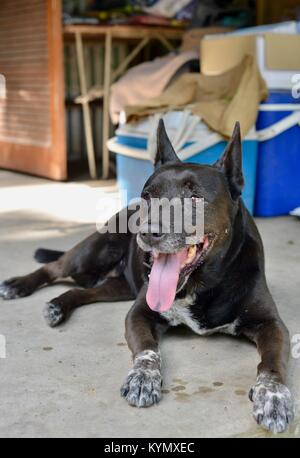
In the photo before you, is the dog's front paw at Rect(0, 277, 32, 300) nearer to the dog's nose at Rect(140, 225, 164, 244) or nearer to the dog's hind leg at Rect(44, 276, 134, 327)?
the dog's hind leg at Rect(44, 276, 134, 327)

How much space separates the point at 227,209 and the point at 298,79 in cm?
255

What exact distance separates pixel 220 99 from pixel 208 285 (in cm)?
243

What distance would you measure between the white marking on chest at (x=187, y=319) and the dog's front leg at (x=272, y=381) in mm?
107

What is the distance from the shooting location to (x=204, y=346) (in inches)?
97.8

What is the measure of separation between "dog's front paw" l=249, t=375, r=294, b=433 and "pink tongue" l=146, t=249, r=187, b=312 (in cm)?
40

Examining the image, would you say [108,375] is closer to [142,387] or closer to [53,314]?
[142,387]

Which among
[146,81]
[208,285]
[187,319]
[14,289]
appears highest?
[146,81]

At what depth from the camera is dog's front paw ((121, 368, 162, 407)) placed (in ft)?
6.55

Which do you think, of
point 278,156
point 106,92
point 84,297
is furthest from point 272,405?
point 106,92

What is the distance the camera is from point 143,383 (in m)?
2.04

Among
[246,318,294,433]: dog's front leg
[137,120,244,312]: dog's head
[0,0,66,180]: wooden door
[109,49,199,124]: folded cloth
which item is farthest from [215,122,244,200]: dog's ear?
[0,0,66,180]: wooden door
